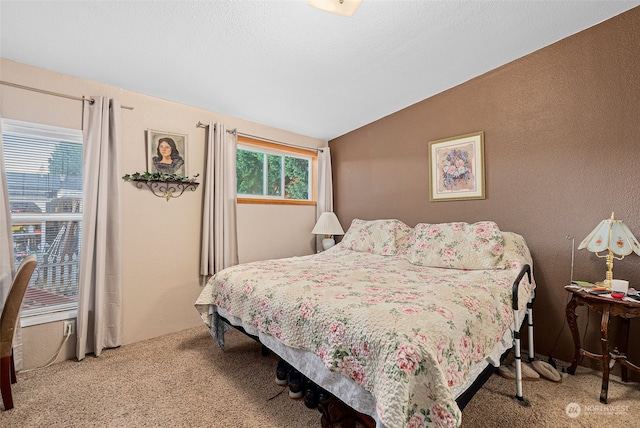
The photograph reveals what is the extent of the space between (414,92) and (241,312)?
8.51ft

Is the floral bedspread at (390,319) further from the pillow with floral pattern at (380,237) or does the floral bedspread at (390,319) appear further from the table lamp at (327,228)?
the table lamp at (327,228)

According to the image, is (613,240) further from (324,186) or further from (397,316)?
(324,186)

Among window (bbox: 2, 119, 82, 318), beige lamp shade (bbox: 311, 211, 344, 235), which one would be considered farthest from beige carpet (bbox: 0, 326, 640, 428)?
beige lamp shade (bbox: 311, 211, 344, 235)

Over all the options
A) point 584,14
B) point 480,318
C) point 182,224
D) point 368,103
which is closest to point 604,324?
point 480,318

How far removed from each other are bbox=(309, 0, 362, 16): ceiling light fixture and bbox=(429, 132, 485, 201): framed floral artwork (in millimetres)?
1653

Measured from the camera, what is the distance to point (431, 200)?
2.99 meters

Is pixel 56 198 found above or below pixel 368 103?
below

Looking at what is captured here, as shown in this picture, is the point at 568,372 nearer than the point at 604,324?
No

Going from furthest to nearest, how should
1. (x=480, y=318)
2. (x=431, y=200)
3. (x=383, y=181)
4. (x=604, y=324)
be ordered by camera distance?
(x=383, y=181) → (x=431, y=200) → (x=604, y=324) → (x=480, y=318)

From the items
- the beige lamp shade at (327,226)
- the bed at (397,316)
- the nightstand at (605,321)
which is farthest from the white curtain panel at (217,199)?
the nightstand at (605,321)

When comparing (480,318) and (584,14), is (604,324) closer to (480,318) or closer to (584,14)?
(480,318)

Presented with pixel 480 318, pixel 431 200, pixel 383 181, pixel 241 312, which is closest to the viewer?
pixel 480 318

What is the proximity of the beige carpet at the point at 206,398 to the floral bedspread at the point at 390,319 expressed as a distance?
1.47ft

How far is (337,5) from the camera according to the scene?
1687 millimetres
